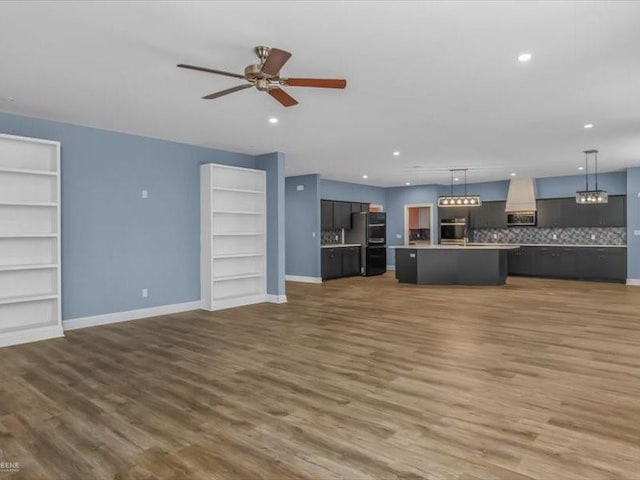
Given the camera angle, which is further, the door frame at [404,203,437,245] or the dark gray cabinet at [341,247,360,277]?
the door frame at [404,203,437,245]

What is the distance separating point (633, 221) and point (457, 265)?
13.5ft

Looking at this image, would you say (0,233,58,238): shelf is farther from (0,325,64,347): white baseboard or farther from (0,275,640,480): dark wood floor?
(0,275,640,480): dark wood floor

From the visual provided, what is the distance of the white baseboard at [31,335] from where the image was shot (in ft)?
15.6

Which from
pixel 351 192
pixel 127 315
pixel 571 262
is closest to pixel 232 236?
pixel 127 315

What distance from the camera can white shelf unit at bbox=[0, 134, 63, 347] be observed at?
4.89m

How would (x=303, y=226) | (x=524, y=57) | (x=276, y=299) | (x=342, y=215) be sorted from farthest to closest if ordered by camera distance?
(x=342, y=215) < (x=303, y=226) < (x=276, y=299) < (x=524, y=57)

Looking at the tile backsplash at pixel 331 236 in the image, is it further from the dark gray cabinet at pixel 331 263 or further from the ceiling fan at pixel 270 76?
the ceiling fan at pixel 270 76

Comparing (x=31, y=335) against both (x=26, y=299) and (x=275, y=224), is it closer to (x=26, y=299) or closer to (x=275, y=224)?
(x=26, y=299)

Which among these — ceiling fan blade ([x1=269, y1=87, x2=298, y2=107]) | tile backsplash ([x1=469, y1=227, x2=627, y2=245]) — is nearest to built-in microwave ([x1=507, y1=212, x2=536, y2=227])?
tile backsplash ([x1=469, y1=227, x2=627, y2=245])

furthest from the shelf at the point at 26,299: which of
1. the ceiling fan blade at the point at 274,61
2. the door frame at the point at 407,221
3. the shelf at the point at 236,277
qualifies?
the door frame at the point at 407,221

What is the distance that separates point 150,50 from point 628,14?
3503 mm

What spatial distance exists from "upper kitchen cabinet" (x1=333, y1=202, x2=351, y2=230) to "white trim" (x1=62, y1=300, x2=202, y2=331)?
515 cm

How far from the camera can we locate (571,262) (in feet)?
34.2

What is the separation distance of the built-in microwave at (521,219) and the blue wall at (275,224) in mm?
7103
